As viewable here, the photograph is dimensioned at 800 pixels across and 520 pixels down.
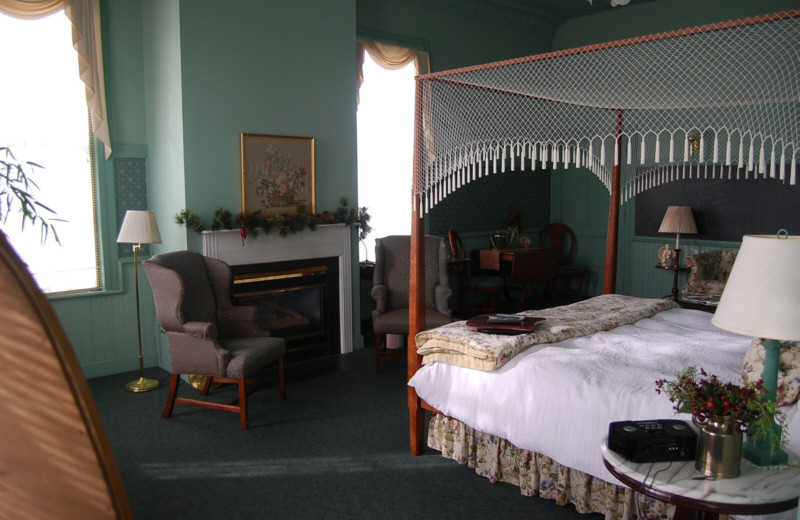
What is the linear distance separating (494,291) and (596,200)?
7.25ft

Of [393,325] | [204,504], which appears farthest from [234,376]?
[393,325]

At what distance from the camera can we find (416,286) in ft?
11.6

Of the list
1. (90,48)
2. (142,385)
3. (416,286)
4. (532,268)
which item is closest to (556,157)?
(416,286)

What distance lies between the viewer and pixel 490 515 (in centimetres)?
281

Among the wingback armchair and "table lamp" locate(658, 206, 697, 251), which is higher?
"table lamp" locate(658, 206, 697, 251)

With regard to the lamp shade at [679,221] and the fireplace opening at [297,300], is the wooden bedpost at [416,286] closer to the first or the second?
the fireplace opening at [297,300]

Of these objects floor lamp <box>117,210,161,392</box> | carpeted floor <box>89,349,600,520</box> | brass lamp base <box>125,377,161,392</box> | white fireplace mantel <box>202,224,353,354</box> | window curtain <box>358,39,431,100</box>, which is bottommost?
carpeted floor <box>89,349,600,520</box>

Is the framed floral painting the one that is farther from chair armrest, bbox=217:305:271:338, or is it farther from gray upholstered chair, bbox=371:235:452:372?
chair armrest, bbox=217:305:271:338

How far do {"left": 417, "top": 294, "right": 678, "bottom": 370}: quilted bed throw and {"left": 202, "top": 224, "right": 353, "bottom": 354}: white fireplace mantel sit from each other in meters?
2.05

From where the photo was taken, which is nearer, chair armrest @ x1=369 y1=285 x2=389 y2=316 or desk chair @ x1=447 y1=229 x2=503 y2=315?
chair armrest @ x1=369 y1=285 x2=389 y2=316

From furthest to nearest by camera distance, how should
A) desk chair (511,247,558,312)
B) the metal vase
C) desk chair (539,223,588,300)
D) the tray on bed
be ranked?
desk chair (539,223,588,300), desk chair (511,247,558,312), the tray on bed, the metal vase

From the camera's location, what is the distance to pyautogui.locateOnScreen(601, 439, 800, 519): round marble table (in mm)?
1756

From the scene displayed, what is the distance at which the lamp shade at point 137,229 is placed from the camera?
14.1ft

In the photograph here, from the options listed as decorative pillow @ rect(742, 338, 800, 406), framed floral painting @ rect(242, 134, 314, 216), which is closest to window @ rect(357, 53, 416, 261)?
framed floral painting @ rect(242, 134, 314, 216)
